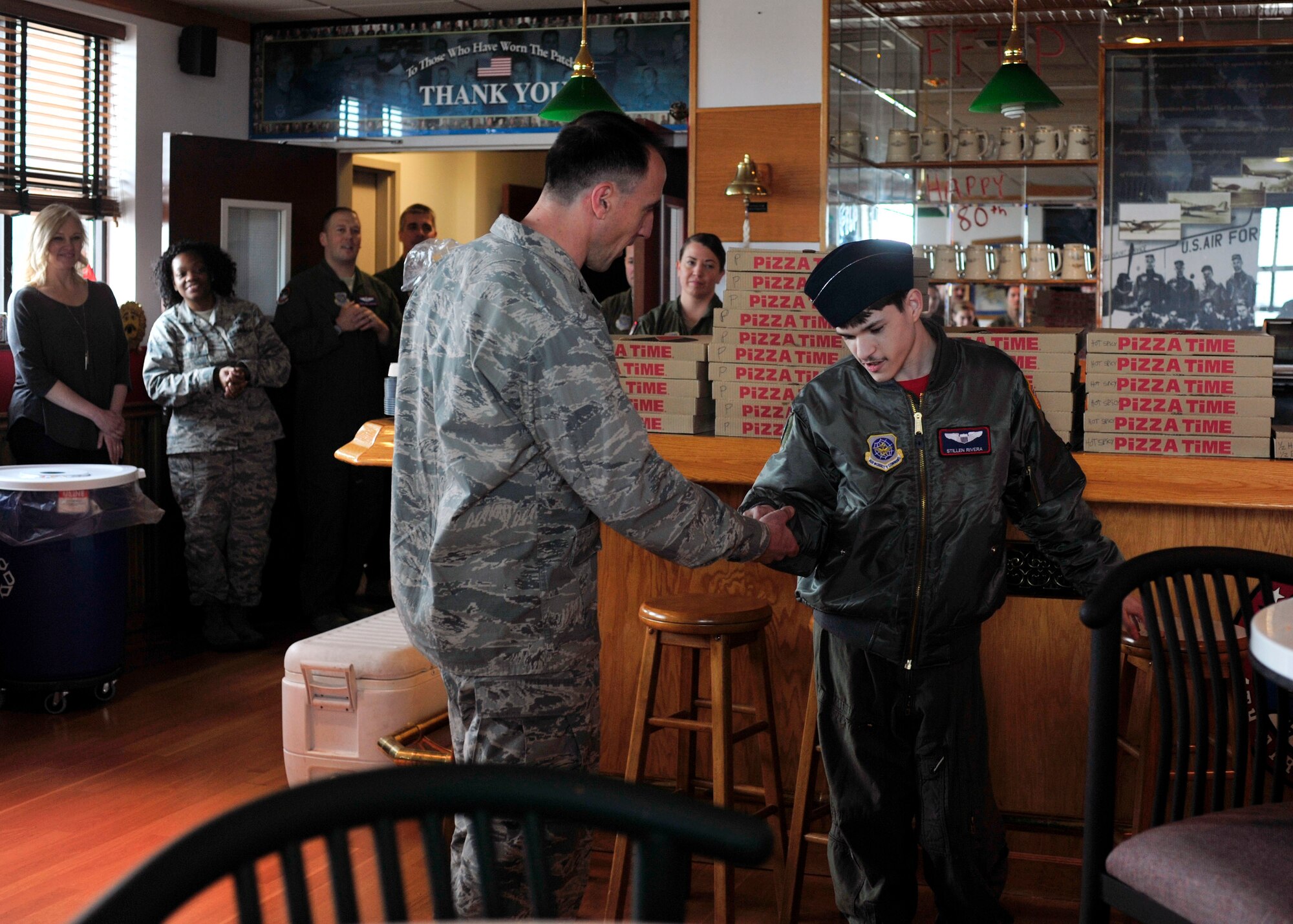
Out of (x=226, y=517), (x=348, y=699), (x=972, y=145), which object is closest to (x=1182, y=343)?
(x=348, y=699)

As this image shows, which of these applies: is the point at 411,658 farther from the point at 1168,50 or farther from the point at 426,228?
the point at 1168,50

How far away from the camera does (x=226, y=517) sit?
5.46 metres

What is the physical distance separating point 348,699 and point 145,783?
0.87 m

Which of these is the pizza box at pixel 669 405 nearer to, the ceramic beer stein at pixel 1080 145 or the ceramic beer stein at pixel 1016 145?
the ceramic beer stein at pixel 1016 145

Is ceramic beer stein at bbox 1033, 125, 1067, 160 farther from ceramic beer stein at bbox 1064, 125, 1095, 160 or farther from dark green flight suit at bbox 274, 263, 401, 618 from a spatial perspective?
dark green flight suit at bbox 274, 263, 401, 618

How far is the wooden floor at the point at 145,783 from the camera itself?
3.01 m

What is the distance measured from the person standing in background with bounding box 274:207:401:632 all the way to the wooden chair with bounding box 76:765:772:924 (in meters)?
4.77

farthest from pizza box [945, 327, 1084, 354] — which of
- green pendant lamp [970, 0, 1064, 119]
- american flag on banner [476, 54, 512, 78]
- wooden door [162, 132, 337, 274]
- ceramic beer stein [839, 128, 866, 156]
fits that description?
american flag on banner [476, 54, 512, 78]

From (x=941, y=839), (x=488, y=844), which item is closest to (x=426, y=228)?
(x=941, y=839)

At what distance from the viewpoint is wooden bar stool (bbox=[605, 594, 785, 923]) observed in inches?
107

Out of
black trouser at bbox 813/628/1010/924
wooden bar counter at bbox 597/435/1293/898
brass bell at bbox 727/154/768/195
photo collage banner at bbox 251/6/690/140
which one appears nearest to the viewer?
black trouser at bbox 813/628/1010/924

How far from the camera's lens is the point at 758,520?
2.31m

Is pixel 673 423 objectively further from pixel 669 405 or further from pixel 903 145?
pixel 903 145

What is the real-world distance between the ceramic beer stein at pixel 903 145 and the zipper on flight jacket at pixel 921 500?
4.38 metres
